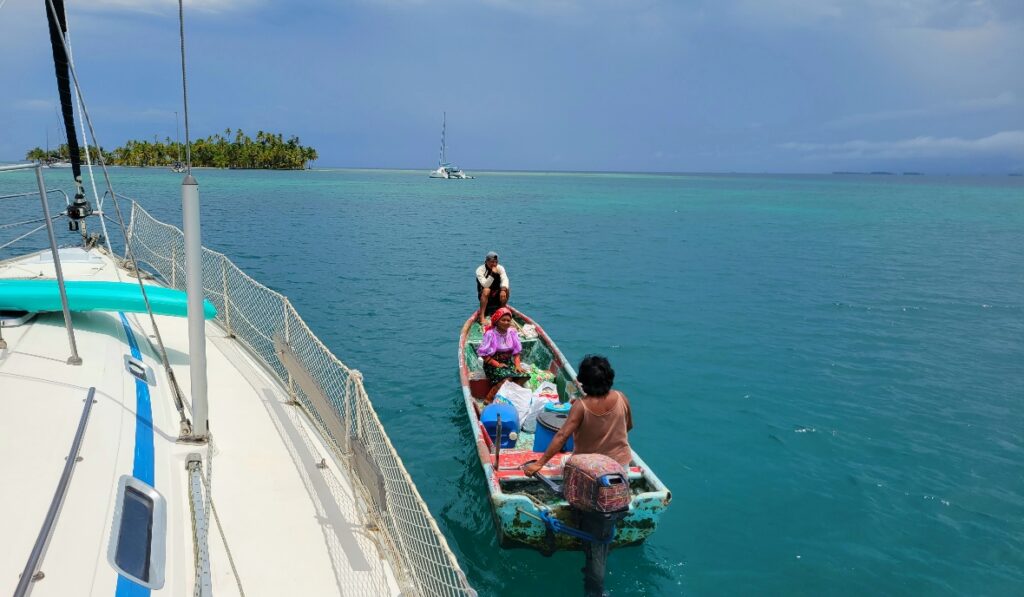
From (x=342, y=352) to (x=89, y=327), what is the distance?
25.0 ft

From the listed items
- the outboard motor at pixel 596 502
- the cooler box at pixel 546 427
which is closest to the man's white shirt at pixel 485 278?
the cooler box at pixel 546 427

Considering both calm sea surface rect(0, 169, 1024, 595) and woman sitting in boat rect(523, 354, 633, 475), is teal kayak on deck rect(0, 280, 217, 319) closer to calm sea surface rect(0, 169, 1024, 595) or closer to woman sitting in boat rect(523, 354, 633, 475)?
woman sitting in boat rect(523, 354, 633, 475)

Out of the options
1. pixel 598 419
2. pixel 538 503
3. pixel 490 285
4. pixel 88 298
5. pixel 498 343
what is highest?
pixel 88 298

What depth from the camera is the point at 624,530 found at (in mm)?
6184

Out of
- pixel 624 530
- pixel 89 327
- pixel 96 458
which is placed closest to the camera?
pixel 96 458

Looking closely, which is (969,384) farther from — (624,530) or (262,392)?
(262,392)

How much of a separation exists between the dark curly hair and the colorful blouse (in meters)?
3.86

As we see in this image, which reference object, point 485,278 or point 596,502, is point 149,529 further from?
point 485,278

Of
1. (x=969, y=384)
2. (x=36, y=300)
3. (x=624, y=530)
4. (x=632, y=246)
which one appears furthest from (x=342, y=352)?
(x=632, y=246)

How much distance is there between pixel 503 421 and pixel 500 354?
5.31 ft

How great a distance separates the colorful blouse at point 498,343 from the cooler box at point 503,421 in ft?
4.77

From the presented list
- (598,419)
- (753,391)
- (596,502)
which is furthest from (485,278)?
(596,502)

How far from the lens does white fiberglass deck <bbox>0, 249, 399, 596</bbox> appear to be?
353 cm

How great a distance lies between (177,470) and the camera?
15.8 feet
